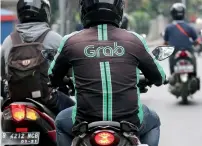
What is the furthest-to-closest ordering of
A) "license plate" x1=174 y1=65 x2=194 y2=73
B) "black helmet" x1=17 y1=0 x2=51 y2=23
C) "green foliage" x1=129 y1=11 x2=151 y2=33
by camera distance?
"green foliage" x1=129 y1=11 x2=151 y2=33 → "license plate" x1=174 y1=65 x2=194 y2=73 → "black helmet" x1=17 y1=0 x2=51 y2=23

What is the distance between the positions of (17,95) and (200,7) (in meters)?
65.2

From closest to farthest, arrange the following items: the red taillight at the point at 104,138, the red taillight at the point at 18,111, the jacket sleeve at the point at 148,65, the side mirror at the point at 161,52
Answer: the red taillight at the point at 104,138 < the jacket sleeve at the point at 148,65 < the side mirror at the point at 161,52 < the red taillight at the point at 18,111

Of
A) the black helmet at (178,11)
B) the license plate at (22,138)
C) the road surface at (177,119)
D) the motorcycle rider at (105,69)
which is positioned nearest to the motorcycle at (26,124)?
the license plate at (22,138)

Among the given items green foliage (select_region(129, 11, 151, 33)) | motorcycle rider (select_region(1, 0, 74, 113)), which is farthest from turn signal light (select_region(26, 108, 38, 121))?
Answer: green foliage (select_region(129, 11, 151, 33))

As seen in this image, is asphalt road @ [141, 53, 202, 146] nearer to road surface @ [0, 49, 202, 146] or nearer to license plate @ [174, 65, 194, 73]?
road surface @ [0, 49, 202, 146]

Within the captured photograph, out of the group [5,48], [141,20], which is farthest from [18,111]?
[141,20]

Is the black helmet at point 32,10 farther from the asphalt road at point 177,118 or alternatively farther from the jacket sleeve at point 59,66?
the asphalt road at point 177,118

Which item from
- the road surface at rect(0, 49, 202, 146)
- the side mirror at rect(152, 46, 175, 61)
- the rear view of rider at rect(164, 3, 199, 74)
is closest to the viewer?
the side mirror at rect(152, 46, 175, 61)

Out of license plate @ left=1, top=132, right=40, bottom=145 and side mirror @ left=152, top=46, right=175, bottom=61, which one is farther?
license plate @ left=1, top=132, right=40, bottom=145

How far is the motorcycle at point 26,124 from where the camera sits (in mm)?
5605

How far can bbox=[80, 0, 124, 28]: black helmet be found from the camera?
177 inches

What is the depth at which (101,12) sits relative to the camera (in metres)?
4.50

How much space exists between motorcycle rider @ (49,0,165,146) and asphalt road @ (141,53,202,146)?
4.31 metres

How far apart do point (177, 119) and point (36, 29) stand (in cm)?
528
